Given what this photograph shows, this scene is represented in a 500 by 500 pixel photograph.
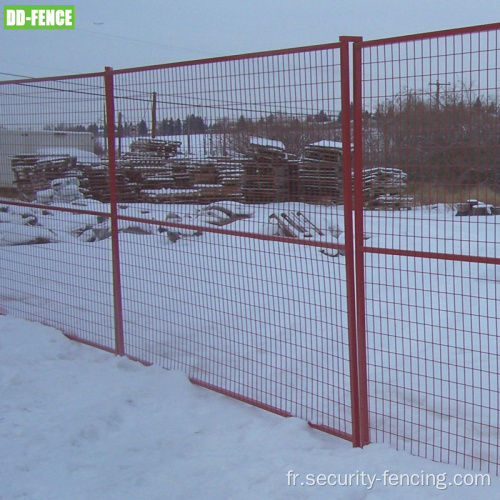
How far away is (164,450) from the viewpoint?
4.23 m

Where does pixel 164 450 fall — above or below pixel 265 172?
below

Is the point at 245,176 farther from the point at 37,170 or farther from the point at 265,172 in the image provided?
the point at 37,170

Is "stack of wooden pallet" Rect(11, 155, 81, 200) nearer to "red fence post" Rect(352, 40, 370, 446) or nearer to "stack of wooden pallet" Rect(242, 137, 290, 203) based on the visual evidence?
"stack of wooden pallet" Rect(242, 137, 290, 203)

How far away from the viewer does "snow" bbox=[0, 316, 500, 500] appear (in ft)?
12.0

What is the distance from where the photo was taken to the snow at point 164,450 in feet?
12.0

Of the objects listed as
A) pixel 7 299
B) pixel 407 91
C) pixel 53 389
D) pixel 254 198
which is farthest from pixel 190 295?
pixel 407 91

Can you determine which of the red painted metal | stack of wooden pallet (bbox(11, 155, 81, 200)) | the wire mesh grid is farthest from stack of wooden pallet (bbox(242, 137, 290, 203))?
stack of wooden pallet (bbox(11, 155, 81, 200))

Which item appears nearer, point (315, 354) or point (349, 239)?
point (349, 239)

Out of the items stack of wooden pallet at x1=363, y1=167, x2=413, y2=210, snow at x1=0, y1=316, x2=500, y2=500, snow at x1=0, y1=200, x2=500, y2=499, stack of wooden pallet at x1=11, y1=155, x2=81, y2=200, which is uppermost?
stack of wooden pallet at x1=11, y1=155, x2=81, y2=200

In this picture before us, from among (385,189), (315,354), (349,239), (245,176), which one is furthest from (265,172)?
(315,354)

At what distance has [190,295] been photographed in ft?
26.5

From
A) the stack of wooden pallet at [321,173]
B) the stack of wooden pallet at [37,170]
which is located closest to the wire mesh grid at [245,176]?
the stack of wooden pallet at [321,173]

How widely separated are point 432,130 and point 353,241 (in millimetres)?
876

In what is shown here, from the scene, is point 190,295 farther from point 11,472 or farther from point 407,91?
point 407,91
